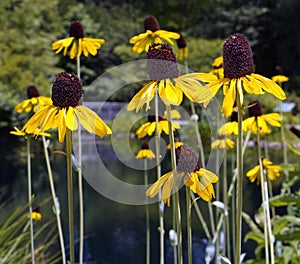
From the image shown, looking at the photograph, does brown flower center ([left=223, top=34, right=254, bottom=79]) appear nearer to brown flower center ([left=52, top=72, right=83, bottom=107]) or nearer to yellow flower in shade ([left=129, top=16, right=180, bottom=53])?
brown flower center ([left=52, top=72, right=83, bottom=107])

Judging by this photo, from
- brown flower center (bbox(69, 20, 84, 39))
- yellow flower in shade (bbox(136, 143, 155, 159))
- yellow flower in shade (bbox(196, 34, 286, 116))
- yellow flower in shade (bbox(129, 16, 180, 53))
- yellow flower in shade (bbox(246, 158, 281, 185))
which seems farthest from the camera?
yellow flower in shade (bbox(136, 143, 155, 159))

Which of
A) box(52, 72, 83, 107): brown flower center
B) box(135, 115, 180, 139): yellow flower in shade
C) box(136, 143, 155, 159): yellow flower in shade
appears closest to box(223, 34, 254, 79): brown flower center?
box(52, 72, 83, 107): brown flower center

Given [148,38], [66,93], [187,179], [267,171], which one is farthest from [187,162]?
[267,171]

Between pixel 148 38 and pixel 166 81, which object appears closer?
pixel 166 81

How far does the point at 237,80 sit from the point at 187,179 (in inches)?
7.4

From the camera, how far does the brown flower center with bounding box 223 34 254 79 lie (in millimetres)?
810

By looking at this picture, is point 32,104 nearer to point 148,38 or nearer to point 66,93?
point 148,38

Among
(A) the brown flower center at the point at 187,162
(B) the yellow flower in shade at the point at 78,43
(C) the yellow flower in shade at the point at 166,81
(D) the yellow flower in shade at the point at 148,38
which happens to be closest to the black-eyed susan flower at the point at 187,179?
(A) the brown flower center at the point at 187,162

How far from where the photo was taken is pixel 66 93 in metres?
0.87

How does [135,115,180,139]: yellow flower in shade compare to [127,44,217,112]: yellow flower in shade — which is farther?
[135,115,180,139]: yellow flower in shade

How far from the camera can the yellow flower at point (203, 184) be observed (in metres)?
0.80

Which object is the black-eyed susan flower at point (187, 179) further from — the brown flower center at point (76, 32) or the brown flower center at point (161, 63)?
the brown flower center at point (76, 32)

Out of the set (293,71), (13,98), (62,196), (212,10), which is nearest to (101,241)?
(62,196)

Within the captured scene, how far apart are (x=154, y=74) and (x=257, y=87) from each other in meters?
0.18
